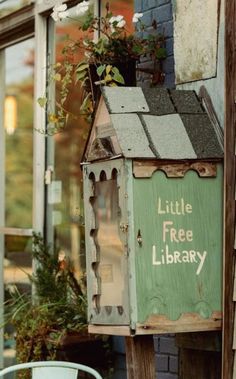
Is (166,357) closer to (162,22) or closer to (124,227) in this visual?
(124,227)

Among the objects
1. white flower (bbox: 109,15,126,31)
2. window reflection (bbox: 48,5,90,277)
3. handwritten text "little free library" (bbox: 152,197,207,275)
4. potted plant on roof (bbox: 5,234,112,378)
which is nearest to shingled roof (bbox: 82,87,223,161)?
handwritten text "little free library" (bbox: 152,197,207,275)

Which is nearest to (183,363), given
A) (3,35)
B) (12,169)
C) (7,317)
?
(7,317)

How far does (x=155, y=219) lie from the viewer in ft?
14.6

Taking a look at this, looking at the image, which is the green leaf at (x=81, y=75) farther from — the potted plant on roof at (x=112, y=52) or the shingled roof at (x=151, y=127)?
the shingled roof at (x=151, y=127)

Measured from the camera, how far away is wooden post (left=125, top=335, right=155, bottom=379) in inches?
174

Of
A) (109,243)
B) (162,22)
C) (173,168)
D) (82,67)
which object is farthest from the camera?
(162,22)

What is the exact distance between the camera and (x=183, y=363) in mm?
4922

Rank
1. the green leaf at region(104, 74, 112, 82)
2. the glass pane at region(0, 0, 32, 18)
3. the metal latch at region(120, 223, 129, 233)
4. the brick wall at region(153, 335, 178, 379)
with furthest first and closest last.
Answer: the glass pane at region(0, 0, 32, 18) < the brick wall at region(153, 335, 178, 379) < the green leaf at region(104, 74, 112, 82) < the metal latch at region(120, 223, 129, 233)

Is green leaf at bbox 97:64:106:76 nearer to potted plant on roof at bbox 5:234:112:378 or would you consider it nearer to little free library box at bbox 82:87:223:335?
little free library box at bbox 82:87:223:335

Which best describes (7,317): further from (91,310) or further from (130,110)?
(130,110)

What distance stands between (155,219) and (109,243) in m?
0.31

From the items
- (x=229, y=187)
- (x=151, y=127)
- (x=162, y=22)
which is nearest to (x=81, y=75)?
(x=162, y=22)

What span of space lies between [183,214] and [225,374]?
0.74 meters

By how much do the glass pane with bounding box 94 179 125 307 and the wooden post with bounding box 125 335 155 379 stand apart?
0.18 m
